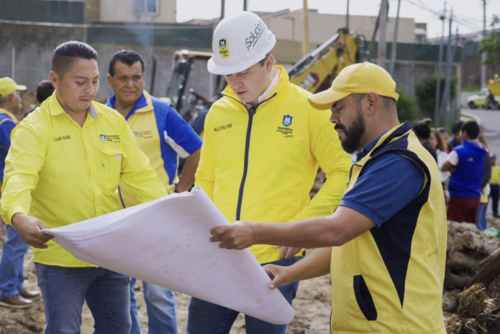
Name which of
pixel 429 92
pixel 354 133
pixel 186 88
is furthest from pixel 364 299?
pixel 429 92

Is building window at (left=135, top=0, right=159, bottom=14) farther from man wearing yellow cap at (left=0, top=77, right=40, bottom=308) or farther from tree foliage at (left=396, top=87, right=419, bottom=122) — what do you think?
man wearing yellow cap at (left=0, top=77, right=40, bottom=308)

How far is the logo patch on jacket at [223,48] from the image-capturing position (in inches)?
124

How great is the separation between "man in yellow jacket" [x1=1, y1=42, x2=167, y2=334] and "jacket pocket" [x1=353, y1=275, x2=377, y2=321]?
4.84 ft

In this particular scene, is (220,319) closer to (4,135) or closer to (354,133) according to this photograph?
(354,133)

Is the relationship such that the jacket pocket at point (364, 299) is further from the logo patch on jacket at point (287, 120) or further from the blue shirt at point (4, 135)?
the blue shirt at point (4, 135)

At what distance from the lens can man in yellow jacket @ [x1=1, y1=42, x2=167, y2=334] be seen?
318 centimetres

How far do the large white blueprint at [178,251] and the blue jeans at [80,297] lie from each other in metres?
0.57

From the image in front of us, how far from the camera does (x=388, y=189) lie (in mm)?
2174

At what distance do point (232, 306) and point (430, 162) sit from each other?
1040 mm

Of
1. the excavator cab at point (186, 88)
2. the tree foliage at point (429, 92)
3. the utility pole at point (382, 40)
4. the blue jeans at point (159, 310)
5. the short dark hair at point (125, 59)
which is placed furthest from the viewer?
the tree foliage at point (429, 92)

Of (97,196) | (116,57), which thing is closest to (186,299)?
(116,57)

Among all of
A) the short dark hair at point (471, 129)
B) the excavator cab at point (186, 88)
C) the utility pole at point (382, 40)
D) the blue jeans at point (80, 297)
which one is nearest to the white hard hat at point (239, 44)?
the blue jeans at point (80, 297)

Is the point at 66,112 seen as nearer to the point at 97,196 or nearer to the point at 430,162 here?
the point at 97,196

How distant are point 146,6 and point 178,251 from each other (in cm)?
3170
